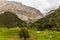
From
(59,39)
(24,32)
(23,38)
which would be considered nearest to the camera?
(24,32)

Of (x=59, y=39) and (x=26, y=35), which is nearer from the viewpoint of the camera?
(x=26, y=35)

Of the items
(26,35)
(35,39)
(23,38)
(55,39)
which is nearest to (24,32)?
(26,35)

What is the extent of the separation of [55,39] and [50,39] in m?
1.68

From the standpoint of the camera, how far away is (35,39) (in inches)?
2621

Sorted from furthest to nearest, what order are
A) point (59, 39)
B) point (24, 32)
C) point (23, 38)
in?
point (59, 39)
point (23, 38)
point (24, 32)

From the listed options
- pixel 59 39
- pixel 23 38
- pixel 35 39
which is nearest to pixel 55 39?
pixel 59 39

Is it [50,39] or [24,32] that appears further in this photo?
[50,39]

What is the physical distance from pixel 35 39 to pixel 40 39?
166cm

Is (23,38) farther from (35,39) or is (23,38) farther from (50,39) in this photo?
(50,39)

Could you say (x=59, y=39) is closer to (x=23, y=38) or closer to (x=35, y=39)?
(x=35, y=39)

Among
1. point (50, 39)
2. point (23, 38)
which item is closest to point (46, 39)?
point (50, 39)

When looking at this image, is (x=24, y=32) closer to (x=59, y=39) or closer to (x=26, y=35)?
(x=26, y=35)

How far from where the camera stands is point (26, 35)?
5778 centimetres

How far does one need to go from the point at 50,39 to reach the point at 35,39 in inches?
207
